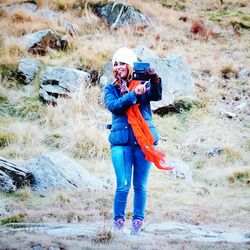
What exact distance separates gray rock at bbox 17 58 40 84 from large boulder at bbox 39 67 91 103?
0.48 m

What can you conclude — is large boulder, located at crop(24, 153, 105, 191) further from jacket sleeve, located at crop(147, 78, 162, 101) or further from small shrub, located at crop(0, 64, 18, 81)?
small shrub, located at crop(0, 64, 18, 81)

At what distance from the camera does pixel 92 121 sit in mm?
10305

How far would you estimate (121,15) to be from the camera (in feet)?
57.5

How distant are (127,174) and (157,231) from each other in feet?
3.52

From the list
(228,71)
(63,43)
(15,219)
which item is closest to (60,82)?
(63,43)

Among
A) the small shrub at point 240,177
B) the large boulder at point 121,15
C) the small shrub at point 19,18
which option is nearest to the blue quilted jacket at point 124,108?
the small shrub at point 240,177

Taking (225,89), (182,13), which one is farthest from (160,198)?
(182,13)

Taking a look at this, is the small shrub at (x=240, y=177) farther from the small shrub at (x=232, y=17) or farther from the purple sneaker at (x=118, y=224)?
the small shrub at (x=232, y=17)

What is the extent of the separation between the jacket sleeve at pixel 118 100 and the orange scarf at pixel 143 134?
8cm

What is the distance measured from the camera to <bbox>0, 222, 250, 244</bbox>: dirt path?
4777 mm

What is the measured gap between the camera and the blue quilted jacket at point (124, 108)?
465 centimetres

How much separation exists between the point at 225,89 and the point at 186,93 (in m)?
1.41

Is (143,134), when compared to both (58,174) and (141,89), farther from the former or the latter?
(58,174)

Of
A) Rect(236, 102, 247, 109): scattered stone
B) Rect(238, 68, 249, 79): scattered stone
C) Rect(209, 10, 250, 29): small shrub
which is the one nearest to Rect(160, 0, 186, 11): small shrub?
Rect(209, 10, 250, 29): small shrub
